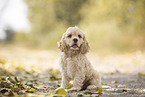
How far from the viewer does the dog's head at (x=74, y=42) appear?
3569 millimetres

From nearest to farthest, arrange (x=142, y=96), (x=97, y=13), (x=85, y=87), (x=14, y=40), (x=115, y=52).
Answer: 1. (x=142, y=96)
2. (x=85, y=87)
3. (x=115, y=52)
4. (x=97, y=13)
5. (x=14, y=40)

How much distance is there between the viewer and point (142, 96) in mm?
2949

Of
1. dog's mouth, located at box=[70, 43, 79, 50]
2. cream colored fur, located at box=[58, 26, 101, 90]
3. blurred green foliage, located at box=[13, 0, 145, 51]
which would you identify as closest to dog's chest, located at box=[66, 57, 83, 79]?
cream colored fur, located at box=[58, 26, 101, 90]

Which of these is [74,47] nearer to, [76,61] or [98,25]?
[76,61]

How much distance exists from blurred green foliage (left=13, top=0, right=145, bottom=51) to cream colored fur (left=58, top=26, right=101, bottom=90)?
10.0 m

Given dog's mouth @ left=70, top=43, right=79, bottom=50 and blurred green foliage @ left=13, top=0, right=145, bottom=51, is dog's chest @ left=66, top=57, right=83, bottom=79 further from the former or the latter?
blurred green foliage @ left=13, top=0, right=145, bottom=51

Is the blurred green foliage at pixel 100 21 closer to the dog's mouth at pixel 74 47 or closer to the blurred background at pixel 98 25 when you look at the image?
the blurred background at pixel 98 25

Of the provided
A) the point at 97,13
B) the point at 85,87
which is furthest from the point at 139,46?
the point at 85,87

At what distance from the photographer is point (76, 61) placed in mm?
3637

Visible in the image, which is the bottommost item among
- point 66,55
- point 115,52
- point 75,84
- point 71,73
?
point 75,84

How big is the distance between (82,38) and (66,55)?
49 centimetres

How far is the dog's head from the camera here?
3569 mm

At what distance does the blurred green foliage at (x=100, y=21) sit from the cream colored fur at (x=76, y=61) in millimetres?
10016

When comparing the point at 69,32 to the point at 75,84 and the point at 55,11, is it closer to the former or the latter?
the point at 75,84
